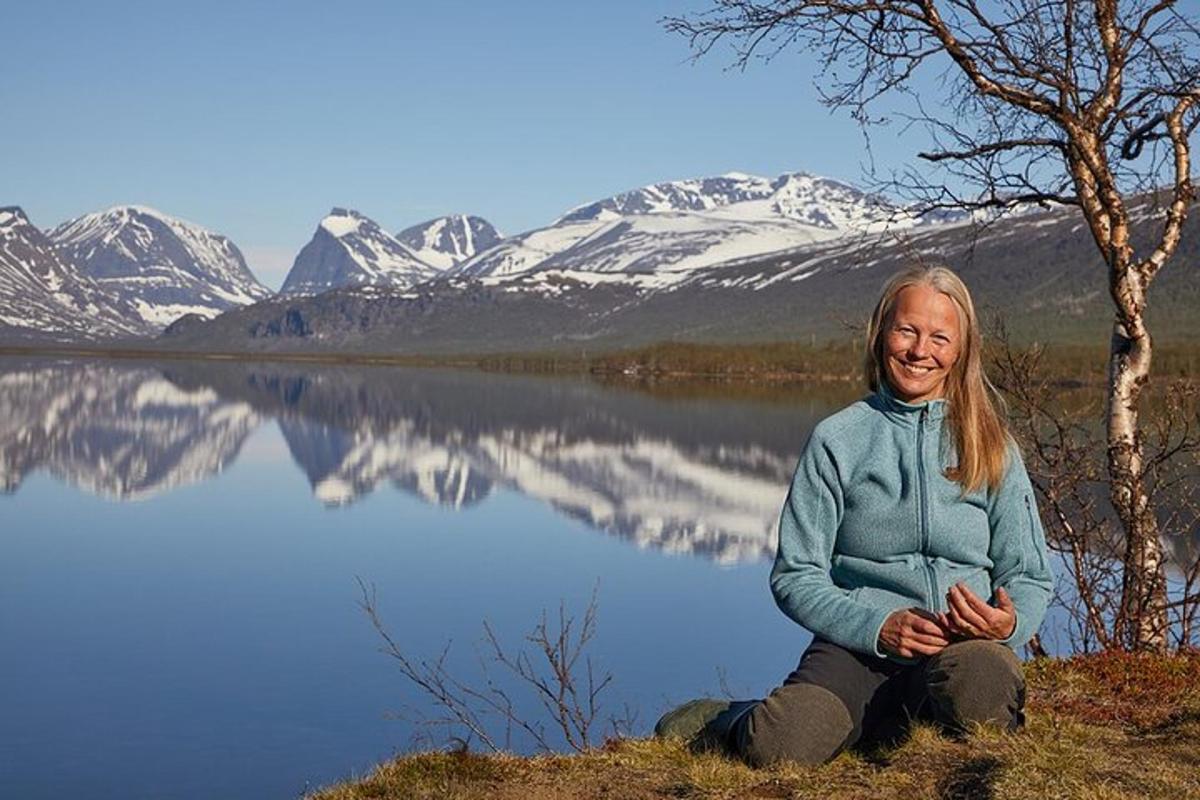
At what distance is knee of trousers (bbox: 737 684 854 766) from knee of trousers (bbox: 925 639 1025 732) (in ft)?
1.27

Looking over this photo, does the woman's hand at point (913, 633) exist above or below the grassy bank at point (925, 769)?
above

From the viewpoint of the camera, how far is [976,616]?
5273 millimetres

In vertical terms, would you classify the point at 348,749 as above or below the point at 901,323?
below

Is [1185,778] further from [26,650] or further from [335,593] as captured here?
[335,593]

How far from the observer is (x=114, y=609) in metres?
21.7

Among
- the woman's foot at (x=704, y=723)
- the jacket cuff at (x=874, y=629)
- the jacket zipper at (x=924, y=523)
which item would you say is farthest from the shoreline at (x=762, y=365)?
the jacket cuff at (x=874, y=629)

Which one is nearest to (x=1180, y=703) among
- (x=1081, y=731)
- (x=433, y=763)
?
(x=1081, y=731)

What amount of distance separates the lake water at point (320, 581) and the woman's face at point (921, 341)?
7.78 m

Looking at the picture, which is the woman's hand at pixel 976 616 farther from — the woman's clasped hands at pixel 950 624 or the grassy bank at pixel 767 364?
the grassy bank at pixel 767 364

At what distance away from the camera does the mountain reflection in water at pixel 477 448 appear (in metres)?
37.9

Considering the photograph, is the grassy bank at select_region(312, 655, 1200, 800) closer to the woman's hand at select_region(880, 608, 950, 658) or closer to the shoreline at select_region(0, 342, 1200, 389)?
the woman's hand at select_region(880, 608, 950, 658)

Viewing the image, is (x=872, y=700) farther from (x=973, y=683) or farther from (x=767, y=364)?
(x=767, y=364)

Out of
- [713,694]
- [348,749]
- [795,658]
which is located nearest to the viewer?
[348,749]

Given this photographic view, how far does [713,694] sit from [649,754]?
410 inches
